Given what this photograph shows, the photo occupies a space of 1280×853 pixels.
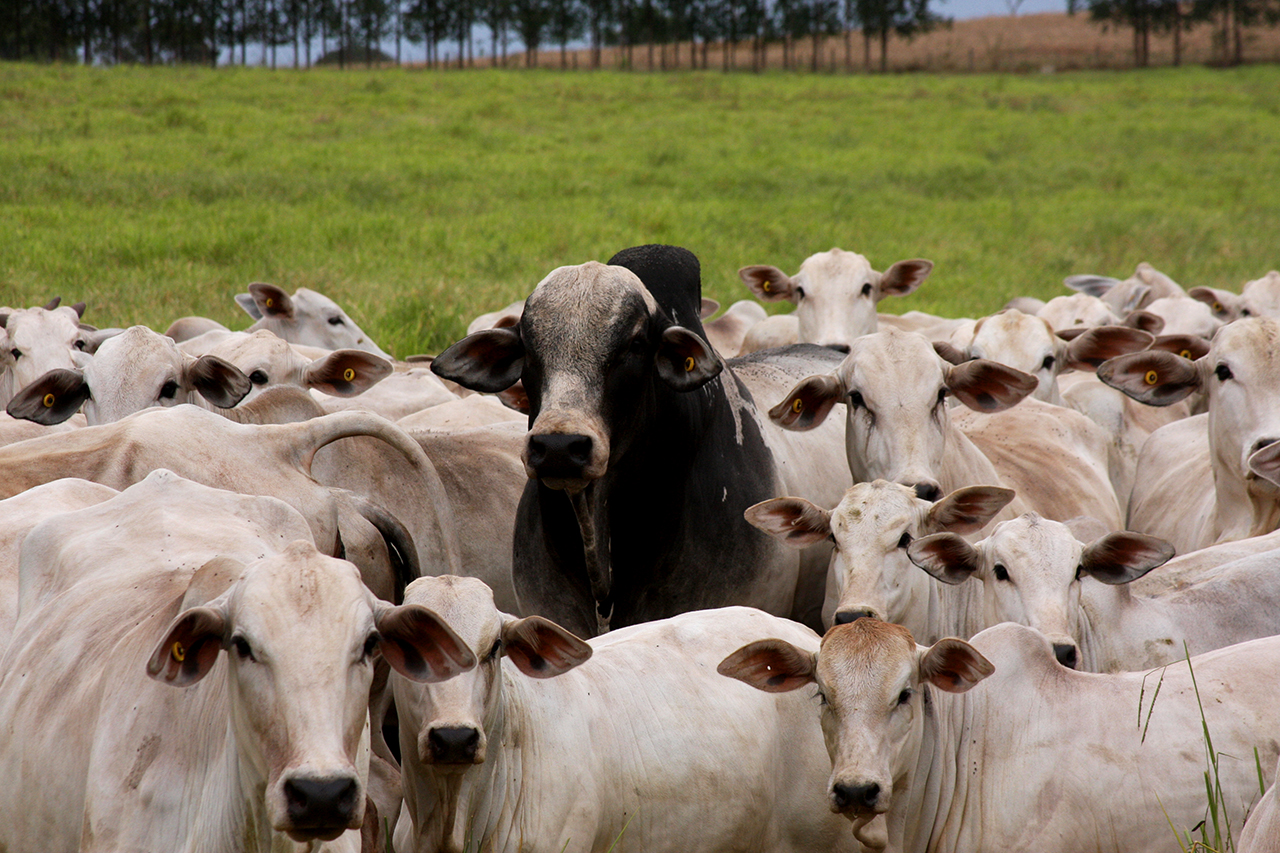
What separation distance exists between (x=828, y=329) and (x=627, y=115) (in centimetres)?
2158

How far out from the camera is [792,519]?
175 inches

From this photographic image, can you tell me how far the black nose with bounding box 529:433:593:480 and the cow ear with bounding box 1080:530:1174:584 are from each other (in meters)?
1.78

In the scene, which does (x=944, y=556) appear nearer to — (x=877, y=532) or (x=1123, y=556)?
(x=877, y=532)

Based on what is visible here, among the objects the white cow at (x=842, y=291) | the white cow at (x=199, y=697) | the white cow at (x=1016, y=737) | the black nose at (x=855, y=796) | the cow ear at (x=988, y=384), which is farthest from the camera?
the white cow at (x=842, y=291)

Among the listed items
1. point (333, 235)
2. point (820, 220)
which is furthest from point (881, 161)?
point (333, 235)

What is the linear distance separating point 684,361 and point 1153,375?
262cm

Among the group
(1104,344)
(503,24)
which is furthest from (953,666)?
(503,24)

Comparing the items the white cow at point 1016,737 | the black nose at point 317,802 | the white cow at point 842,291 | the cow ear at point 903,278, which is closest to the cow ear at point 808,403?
the white cow at point 1016,737

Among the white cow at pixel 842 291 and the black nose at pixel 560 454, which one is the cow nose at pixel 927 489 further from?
the white cow at pixel 842 291

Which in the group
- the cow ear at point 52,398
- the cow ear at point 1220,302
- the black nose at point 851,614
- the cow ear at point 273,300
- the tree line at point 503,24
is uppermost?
the tree line at point 503,24

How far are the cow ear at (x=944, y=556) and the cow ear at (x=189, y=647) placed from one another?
88.0 inches

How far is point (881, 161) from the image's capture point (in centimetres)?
2292

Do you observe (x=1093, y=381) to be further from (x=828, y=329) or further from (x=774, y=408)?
(x=774, y=408)

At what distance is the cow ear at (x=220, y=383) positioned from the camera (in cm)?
566
